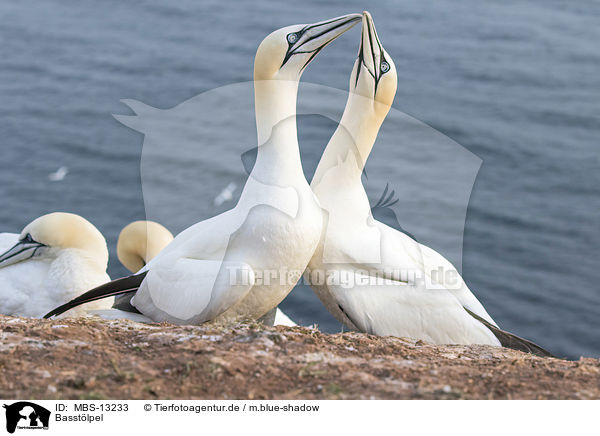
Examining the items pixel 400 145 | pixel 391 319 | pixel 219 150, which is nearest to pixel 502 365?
pixel 391 319

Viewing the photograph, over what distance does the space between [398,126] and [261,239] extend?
521cm

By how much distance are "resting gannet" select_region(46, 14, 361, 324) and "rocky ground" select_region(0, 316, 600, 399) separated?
1.46ft

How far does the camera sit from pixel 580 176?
1054 centimetres

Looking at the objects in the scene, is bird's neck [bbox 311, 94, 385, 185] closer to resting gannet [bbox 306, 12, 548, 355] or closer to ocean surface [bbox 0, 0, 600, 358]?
resting gannet [bbox 306, 12, 548, 355]

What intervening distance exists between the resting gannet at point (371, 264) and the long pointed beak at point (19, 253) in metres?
2.40

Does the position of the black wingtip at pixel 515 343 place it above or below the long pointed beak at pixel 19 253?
below

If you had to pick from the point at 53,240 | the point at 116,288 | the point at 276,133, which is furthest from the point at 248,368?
the point at 53,240

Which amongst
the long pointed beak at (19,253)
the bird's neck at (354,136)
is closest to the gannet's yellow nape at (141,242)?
the long pointed beak at (19,253)

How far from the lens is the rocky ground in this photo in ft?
10.7

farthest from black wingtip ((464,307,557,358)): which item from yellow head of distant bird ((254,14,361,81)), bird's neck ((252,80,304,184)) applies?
yellow head of distant bird ((254,14,361,81))

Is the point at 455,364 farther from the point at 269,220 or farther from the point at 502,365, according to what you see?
the point at 269,220

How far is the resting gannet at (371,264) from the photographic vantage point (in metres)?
4.88

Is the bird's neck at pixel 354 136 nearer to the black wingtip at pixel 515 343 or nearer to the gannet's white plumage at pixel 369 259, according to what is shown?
the gannet's white plumage at pixel 369 259

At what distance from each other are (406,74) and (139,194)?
447 centimetres
